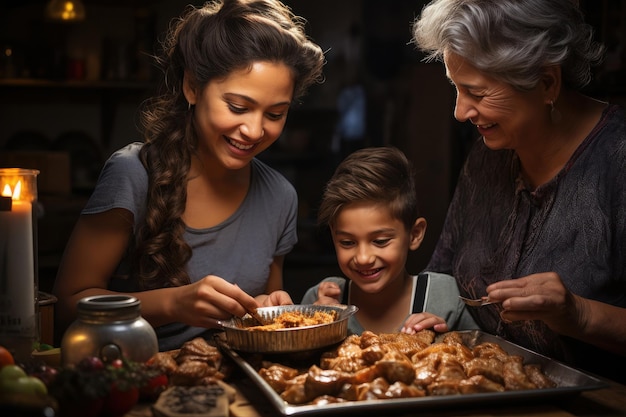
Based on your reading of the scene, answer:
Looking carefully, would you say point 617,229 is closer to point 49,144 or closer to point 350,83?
point 350,83

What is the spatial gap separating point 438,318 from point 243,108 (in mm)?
824

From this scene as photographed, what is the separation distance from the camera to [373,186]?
2555 millimetres

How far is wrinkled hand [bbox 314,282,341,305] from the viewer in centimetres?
258

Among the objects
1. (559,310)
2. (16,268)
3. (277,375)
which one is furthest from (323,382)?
(16,268)

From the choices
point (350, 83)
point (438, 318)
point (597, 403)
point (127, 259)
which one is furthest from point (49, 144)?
point (597, 403)

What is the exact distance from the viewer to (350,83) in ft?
20.9

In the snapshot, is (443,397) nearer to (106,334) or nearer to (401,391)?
(401,391)

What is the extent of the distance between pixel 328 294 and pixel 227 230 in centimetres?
38

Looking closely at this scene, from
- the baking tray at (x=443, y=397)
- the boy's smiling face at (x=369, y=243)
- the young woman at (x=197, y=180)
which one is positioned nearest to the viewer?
the baking tray at (x=443, y=397)

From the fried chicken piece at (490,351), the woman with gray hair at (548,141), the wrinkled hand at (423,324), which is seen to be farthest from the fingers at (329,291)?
the fried chicken piece at (490,351)

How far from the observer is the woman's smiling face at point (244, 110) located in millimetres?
2318

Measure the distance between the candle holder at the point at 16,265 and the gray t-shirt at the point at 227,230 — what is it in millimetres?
510

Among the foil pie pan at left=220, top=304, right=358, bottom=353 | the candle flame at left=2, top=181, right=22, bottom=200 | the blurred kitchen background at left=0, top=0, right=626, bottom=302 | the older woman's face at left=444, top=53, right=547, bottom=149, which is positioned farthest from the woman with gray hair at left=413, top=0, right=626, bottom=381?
the blurred kitchen background at left=0, top=0, right=626, bottom=302

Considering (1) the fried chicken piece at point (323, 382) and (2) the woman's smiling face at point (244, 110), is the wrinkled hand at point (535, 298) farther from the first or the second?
(2) the woman's smiling face at point (244, 110)
